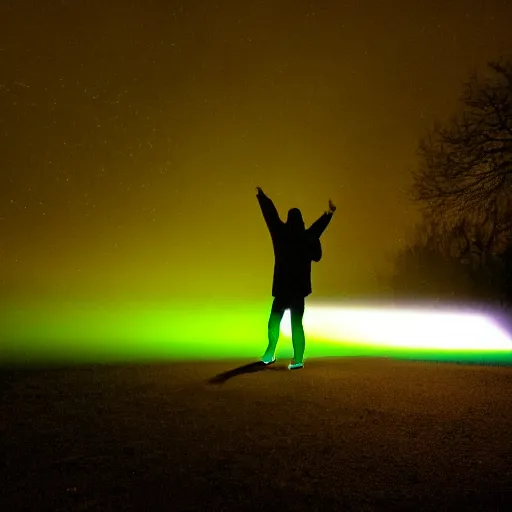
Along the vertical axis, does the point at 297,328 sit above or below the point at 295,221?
below

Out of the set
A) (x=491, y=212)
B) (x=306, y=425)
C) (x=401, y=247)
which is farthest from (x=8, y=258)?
(x=306, y=425)

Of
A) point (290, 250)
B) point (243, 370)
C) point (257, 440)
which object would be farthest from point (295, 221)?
point (257, 440)

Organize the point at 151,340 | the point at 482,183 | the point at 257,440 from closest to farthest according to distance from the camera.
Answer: the point at 257,440 → the point at 151,340 → the point at 482,183

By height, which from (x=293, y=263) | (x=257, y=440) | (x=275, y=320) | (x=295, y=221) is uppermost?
(x=295, y=221)

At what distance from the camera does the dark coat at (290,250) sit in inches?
332

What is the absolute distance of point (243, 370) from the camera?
8.34 meters

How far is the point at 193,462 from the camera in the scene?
4.48 m

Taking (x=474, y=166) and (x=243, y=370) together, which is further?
(x=474, y=166)

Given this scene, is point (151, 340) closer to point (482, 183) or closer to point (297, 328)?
point (297, 328)

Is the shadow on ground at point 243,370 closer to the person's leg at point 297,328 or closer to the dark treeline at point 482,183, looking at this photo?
the person's leg at point 297,328

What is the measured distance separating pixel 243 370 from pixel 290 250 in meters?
1.60

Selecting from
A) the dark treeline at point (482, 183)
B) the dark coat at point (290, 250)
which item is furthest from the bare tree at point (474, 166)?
the dark coat at point (290, 250)

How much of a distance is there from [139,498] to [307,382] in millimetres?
3834

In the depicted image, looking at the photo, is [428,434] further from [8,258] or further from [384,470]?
[8,258]
